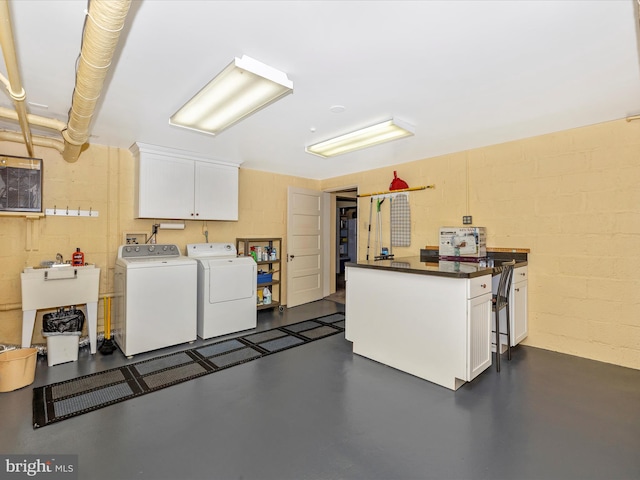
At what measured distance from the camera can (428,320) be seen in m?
2.62

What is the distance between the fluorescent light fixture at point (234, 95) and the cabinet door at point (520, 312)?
3076mm

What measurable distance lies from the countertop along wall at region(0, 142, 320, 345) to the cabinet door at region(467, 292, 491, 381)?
3.69 m

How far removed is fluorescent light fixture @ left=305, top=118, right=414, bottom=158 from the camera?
295 centimetres

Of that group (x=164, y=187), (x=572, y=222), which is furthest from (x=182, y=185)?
(x=572, y=222)

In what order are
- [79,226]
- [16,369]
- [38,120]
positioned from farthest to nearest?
1. [79,226]
2. [38,120]
3. [16,369]

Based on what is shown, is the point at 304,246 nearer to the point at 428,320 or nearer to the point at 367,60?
the point at 428,320

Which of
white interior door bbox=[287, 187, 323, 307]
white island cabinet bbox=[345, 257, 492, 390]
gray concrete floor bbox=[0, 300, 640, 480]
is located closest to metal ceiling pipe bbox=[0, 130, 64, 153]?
gray concrete floor bbox=[0, 300, 640, 480]

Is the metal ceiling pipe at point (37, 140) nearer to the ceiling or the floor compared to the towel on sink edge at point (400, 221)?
nearer to the ceiling

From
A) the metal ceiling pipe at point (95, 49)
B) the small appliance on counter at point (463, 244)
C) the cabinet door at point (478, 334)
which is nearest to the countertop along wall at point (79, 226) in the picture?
the metal ceiling pipe at point (95, 49)

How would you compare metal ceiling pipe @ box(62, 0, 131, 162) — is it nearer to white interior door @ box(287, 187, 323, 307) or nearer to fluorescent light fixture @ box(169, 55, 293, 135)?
fluorescent light fixture @ box(169, 55, 293, 135)

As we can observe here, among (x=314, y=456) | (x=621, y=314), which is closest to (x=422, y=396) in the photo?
(x=314, y=456)

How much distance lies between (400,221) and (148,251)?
11.7 ft
